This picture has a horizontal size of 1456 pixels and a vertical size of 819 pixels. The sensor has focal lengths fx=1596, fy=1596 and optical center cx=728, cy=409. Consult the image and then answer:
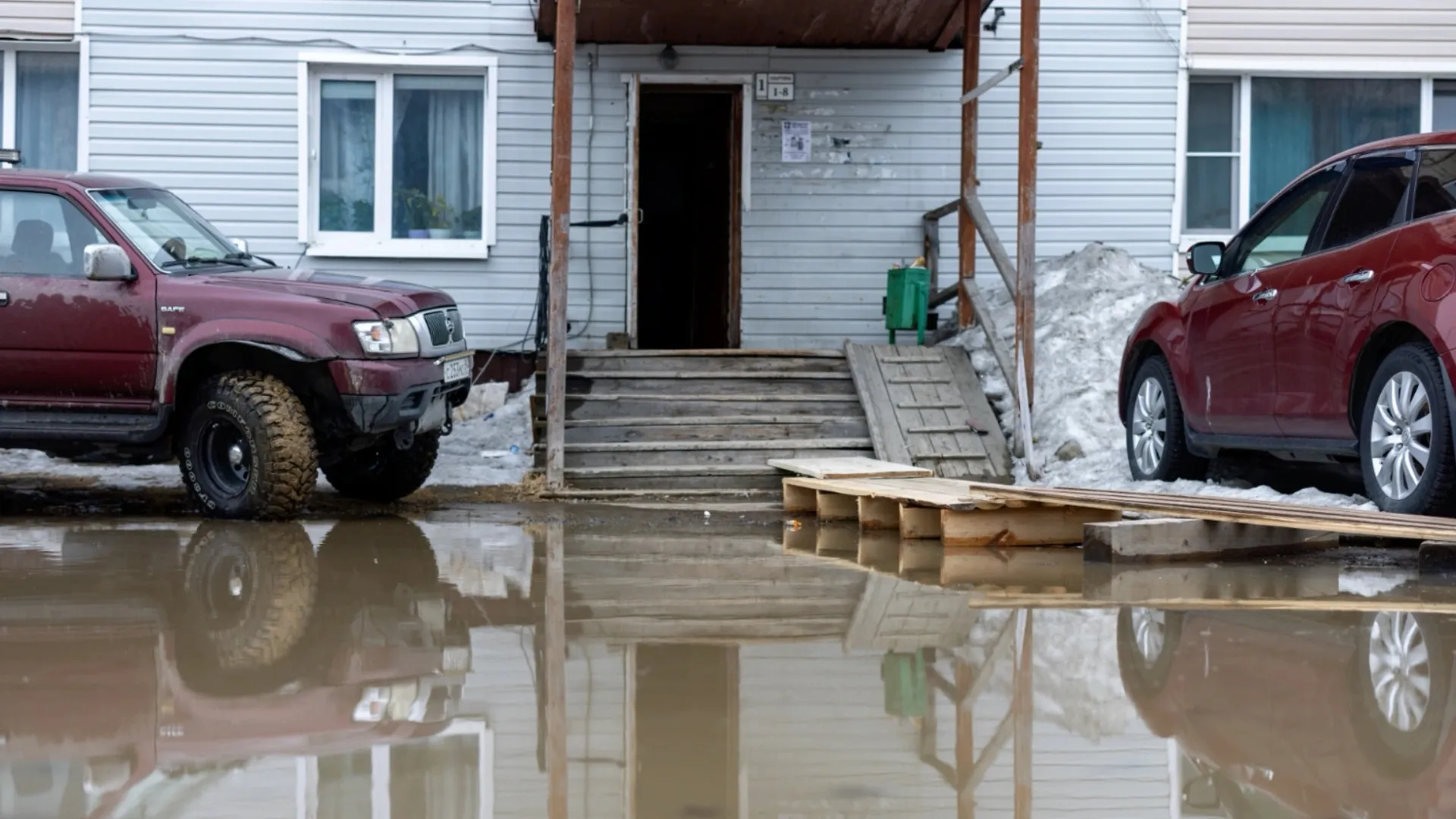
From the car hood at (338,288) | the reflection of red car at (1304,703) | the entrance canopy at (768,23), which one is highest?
the entrance canopy at (768,23)

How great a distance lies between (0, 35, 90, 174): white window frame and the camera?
13.4 metres

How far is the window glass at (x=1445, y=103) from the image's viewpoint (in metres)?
14.2

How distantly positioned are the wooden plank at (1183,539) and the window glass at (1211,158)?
7.52 metres

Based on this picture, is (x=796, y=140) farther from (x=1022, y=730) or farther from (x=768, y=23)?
(x=1022, y=730)

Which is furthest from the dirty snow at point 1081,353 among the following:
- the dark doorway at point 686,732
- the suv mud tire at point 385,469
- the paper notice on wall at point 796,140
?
the dark doorway at point 686,732

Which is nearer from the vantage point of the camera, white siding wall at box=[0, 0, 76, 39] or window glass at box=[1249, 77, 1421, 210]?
white siding wall at box=[0, 0, 76, 39]

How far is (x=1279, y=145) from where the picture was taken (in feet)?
46.8

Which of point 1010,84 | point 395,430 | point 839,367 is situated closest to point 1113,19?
point 1010,84

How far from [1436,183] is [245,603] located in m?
5.46

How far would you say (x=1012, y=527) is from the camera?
25.3ft

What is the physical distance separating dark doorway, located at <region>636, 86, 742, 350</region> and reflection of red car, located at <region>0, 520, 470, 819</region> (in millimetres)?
7554

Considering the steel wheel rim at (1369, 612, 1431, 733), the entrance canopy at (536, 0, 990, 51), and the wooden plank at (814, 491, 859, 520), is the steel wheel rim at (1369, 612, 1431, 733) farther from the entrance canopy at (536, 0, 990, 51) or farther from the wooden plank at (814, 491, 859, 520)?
the entrance canopy at (536, 0, 990, 51)

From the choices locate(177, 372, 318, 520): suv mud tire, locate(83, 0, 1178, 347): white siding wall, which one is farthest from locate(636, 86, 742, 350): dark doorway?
locate(177, 372, 318, 520): suv mud tire

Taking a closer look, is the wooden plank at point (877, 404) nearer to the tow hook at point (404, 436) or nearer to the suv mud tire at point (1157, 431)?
the suv mud tire at point (1157, 431)
